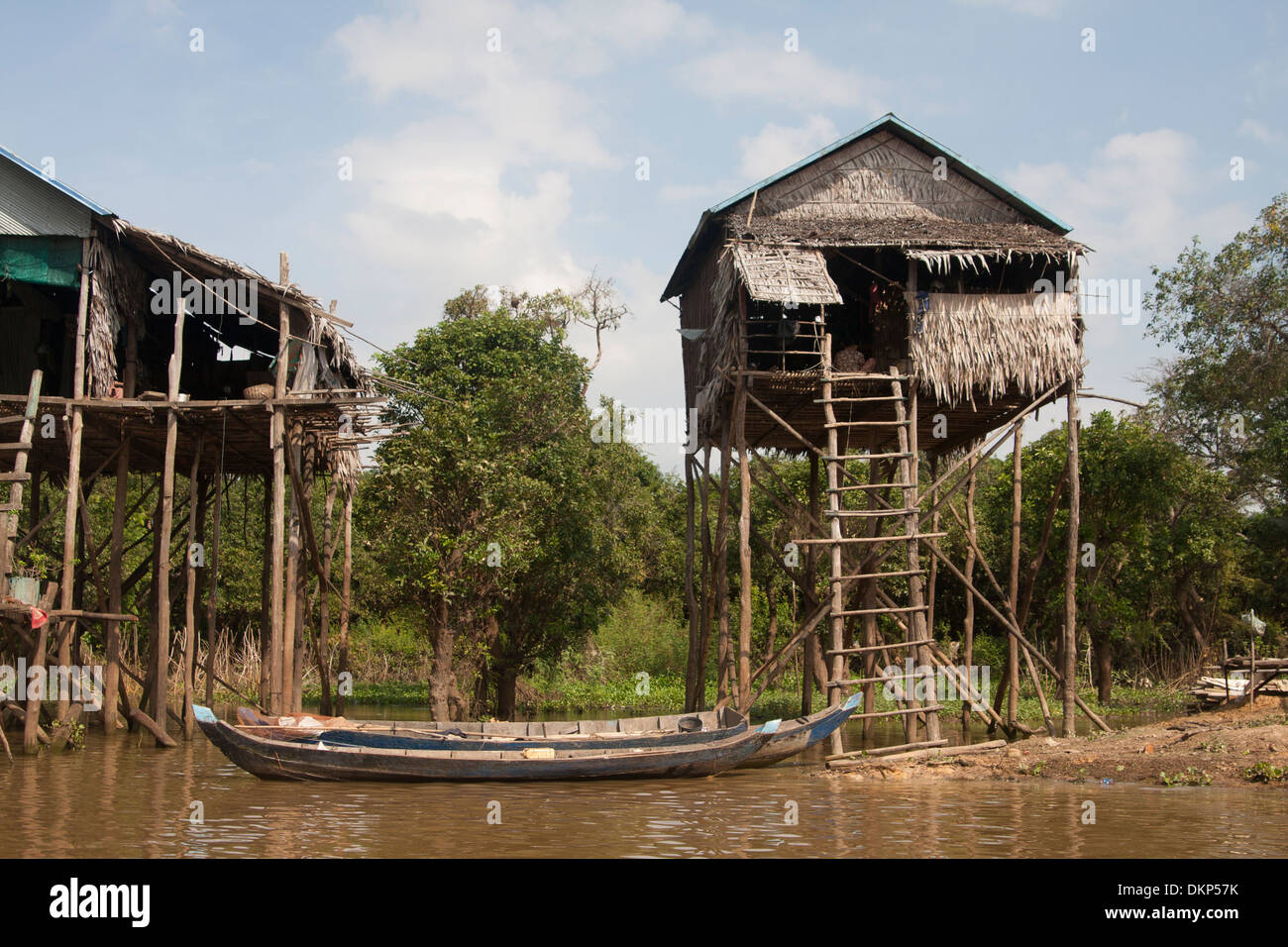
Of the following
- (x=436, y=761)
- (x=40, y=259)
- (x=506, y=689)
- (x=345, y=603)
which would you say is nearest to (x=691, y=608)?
(x=345, y=603)

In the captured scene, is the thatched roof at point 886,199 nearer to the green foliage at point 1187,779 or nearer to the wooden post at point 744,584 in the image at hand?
the wooden post at point 744,584

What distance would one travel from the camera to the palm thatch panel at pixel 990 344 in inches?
586

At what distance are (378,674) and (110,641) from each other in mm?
13833

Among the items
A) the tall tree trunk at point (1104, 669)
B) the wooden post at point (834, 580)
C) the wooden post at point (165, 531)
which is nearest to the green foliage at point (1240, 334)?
the tall tree trunk at point (1104, 669)

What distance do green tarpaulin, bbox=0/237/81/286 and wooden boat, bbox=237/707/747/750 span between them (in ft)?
20.5

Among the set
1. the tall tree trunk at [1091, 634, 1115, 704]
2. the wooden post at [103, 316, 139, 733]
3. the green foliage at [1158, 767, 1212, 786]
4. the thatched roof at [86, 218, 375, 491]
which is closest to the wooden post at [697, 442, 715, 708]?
the thatched roof at [86, 218, 375, 491]

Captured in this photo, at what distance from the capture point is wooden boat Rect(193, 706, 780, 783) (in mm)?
12148

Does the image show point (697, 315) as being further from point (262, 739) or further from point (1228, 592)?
point (1228, 592)

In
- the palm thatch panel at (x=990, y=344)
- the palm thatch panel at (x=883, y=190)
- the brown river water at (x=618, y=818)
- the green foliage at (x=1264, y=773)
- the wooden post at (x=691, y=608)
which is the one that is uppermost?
the palm thatch panel at (x=883, y=190)

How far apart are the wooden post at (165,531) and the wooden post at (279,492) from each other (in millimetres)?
1234

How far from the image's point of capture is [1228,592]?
86.2ft

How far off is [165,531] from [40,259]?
382 cm

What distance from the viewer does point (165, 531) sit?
15578 millimetres

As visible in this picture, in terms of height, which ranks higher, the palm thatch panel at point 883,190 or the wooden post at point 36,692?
the palm thatch panel at point 883,190
